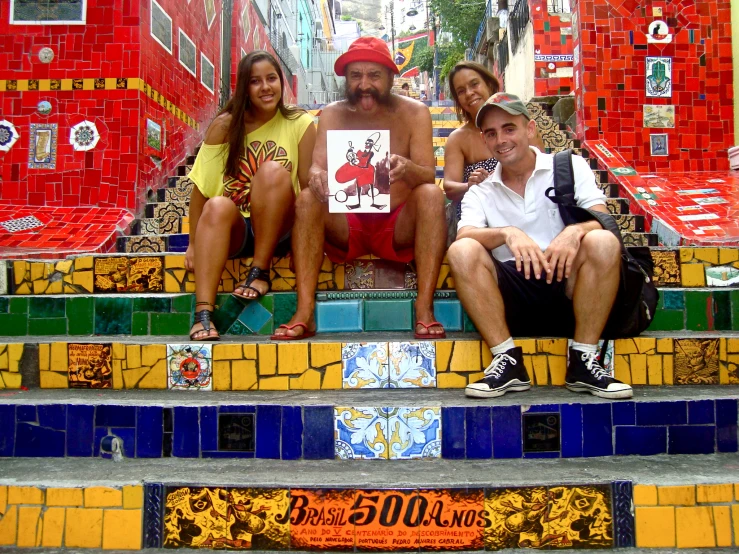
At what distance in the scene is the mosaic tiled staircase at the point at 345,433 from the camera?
5.34 feet

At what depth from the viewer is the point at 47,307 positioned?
257cm

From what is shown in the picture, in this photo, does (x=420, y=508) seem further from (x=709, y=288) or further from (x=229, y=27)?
(x=229, y=27)

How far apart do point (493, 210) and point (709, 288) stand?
1.11 metres

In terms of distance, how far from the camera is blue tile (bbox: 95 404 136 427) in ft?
6.36

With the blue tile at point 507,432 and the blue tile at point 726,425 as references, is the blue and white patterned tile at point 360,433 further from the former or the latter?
the blue tile at point 726,425

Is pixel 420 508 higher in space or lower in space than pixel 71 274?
lower

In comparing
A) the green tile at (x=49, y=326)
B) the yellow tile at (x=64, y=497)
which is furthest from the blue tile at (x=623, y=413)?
the green tile at (x=49, y=326)

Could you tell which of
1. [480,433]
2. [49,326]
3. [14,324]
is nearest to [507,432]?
[480,433]

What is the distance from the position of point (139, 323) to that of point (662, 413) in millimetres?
2116

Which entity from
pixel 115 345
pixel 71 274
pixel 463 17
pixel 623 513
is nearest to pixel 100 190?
pixel 71 274

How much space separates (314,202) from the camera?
2.47 meters

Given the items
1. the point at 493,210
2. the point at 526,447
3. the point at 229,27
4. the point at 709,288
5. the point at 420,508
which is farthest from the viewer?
the point at 229,27

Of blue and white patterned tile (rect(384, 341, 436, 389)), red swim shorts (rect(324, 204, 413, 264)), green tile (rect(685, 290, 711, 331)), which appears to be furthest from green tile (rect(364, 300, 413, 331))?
green tile (rect(685, 290, 711, 331))

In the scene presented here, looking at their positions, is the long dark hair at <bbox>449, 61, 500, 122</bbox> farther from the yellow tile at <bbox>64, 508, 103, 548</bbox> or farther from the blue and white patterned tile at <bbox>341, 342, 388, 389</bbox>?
the yellow tile at <bbox>64, 508, 103, 548</bbox>
